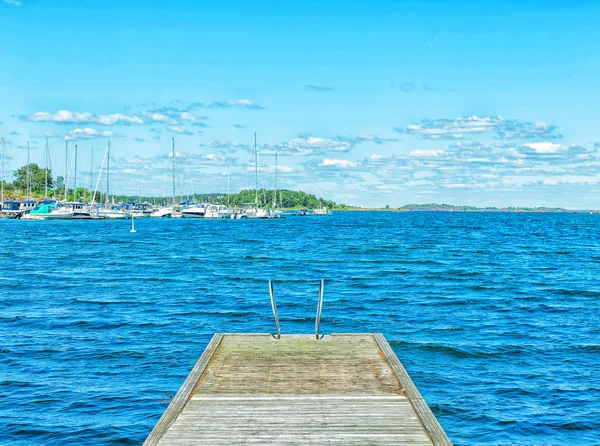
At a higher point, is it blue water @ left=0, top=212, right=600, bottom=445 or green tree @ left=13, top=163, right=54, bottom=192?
green tree @ left=13, top=163, right=54, bottom=192

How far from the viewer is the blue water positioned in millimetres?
14555

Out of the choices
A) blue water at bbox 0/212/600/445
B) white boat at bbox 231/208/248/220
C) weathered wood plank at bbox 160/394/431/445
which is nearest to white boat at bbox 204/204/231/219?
white boat at bbox 231/208/248/220

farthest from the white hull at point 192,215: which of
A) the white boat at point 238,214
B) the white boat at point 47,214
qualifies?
the white boat at point 47,214

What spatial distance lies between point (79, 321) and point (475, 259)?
3863 cm

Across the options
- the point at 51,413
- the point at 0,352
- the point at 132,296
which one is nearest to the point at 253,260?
the point at 132,296

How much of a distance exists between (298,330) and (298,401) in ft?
41.4

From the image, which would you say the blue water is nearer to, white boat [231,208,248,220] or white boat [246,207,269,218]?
white boat [231,208,248,220]

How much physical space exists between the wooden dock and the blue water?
235 cm

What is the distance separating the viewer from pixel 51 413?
14.6 meters

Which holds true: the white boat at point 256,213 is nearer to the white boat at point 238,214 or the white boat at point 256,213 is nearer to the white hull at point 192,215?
the white boat at point 238,214

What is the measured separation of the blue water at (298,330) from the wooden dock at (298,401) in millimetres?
2345

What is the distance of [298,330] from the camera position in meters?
23.5

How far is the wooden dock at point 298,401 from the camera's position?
9.36m

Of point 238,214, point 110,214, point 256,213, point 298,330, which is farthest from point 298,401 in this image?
point 256,213
